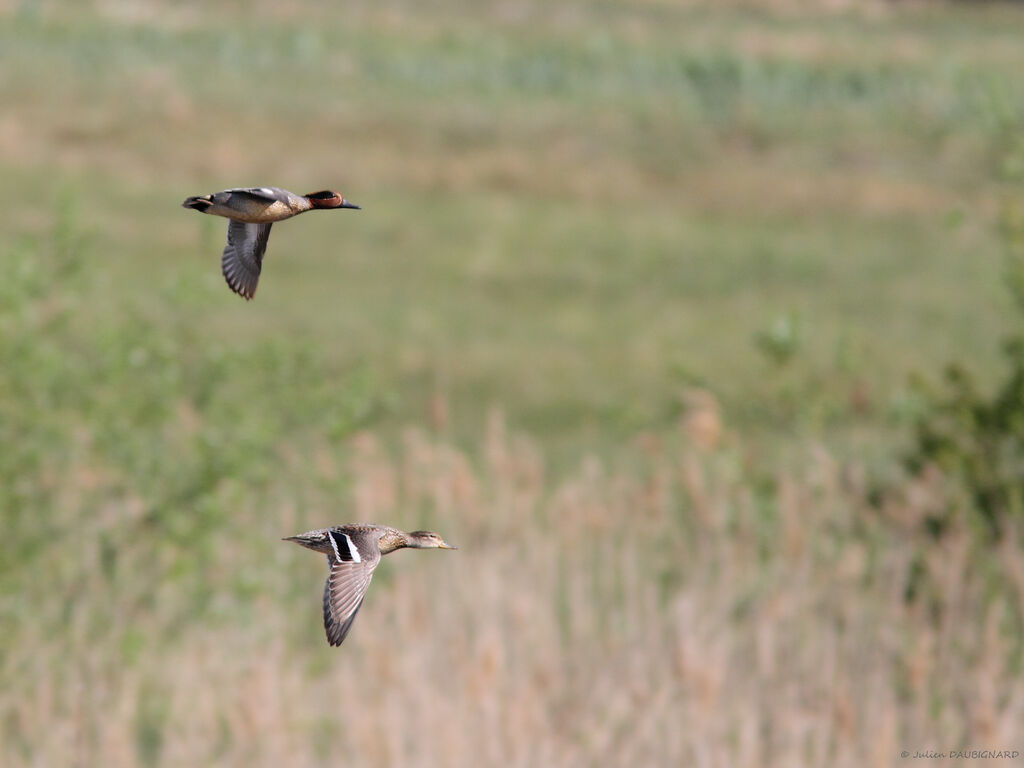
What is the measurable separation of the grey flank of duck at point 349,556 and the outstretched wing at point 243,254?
0.41m

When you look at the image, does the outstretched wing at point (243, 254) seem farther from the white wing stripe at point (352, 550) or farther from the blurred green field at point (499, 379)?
the blurred green field at point (499, 379)

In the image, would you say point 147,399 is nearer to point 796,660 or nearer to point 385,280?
point 796,660

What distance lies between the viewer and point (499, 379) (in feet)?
87.6

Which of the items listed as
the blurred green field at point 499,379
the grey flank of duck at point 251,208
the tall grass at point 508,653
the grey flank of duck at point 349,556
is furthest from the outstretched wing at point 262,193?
the tall grass at point 508,653

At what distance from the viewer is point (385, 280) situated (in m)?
33.5

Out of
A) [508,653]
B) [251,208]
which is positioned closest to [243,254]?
[251,208]

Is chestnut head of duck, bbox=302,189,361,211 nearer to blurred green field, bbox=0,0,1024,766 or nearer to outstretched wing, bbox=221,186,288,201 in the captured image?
outstretched wing, bbox=221,186,288,201

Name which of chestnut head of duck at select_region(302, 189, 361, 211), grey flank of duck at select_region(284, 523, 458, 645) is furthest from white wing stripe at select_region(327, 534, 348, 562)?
chestnut head of duck at select_region(302, 189, 361, 211)

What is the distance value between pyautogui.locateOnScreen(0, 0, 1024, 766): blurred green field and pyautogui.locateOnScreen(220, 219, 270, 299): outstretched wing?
14.6 feet

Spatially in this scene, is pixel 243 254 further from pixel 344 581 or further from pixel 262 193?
pixel 344 581

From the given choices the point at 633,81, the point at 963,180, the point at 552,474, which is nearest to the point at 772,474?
the point at 552,474

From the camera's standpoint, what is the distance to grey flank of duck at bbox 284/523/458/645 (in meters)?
2.26

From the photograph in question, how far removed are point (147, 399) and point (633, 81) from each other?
167ft

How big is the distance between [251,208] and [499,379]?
24.3 metres
